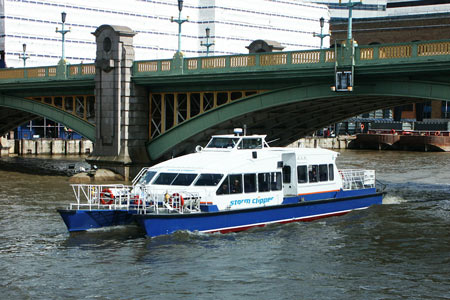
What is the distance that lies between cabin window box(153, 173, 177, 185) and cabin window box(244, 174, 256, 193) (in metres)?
2.57

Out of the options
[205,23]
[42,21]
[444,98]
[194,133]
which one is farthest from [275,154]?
[205,23]

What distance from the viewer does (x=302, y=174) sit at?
99.0ft

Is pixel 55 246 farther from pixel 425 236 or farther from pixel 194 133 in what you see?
pixel 194 133

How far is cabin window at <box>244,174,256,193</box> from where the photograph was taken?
27.9m

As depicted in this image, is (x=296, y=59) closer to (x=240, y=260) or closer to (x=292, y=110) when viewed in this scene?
(x=292, y=110)

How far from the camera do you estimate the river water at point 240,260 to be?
66.4ft

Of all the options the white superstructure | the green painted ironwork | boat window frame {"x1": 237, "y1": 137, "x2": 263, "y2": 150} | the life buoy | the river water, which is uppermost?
the white superstructure

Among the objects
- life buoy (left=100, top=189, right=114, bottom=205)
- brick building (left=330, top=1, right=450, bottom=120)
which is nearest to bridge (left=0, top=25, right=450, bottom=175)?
life buoy (left=100, top=189, right=114, bottom=205)

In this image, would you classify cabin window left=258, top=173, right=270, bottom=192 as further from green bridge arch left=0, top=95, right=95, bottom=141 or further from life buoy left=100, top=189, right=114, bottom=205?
green bridge arch left=0, top=95, right=95, bottom=141

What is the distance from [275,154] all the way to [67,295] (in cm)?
1180

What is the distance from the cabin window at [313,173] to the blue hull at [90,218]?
761 centimetres

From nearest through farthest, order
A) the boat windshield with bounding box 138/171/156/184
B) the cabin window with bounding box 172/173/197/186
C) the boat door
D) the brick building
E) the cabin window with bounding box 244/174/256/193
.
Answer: the cabin window with bounding box 172/173/197/186
the cabin window with bounding box 244/174/256/193
the boat windshield with bounding box 138/171/156/184
the boat door
the brick building

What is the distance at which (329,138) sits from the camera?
306 feet

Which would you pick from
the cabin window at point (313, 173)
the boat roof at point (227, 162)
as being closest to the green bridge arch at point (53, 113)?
the boat roof at point (227, 162)
